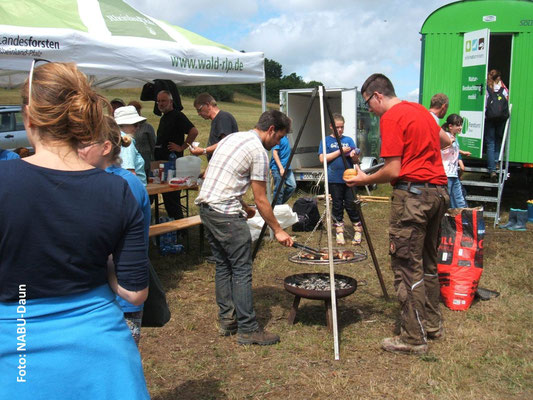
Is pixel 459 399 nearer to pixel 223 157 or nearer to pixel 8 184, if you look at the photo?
pixel 223 157

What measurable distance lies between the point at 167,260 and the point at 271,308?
7.11 feet

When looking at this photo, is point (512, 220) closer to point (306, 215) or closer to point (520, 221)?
point (520, 221)

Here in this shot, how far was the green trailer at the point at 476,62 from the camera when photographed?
8930 millimetres

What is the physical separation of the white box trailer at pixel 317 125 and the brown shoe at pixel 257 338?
21.6 feet

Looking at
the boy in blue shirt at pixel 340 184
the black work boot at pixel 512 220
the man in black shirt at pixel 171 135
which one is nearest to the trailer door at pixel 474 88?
the black work boot at pixel 512 220

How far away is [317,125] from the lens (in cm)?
1397

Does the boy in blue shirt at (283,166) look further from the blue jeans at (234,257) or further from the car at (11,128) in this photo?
the car at (11,128)

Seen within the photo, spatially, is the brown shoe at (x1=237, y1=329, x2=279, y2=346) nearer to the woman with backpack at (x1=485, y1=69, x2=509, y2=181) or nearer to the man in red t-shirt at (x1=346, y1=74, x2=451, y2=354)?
the man in red t-shirt at (x1=346, y1=74, x2=451, y2=354)

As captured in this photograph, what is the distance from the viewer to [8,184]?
144cm

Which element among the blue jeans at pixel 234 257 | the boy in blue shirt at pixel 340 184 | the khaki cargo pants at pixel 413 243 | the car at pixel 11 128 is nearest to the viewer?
the khaki cargo pants at pixel 413 243

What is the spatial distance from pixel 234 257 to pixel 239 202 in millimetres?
445

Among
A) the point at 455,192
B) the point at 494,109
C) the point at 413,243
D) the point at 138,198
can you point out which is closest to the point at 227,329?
the point at 413,243

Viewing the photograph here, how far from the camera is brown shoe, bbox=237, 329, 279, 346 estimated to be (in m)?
4.30

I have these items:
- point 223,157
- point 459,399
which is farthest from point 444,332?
point 223,157
